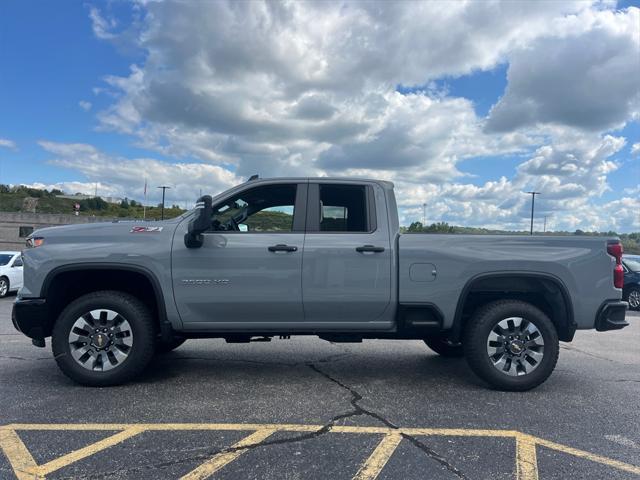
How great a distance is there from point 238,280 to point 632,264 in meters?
13.2

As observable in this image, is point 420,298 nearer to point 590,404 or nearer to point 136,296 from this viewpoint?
point 590,404

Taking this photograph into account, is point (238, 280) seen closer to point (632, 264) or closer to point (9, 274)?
point (9, 274)

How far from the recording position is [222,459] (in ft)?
10.5

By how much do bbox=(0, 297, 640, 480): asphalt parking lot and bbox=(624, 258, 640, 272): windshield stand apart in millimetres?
9165

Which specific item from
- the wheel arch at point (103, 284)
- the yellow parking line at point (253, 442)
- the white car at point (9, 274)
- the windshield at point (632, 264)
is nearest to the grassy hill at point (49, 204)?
the white car at point (9, 274)

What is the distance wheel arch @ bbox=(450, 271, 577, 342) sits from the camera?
4.84 m

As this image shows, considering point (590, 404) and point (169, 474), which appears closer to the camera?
point (169, 474)

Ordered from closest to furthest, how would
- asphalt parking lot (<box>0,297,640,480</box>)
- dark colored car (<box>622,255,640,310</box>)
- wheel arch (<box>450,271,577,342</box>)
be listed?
asphalt parking lot (<box>0,297,640,480</box>), wheel arch (<box>450,271,577,342</box>), dark colored car (<box>622,255,640,310</box>)

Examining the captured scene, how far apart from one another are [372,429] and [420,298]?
1480mm

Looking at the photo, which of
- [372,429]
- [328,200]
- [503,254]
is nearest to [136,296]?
[328,200]

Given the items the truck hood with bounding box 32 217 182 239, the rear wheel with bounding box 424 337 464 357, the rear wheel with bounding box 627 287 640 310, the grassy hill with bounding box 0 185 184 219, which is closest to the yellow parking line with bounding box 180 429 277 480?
the truck hood with bounding box 32 217 182 239

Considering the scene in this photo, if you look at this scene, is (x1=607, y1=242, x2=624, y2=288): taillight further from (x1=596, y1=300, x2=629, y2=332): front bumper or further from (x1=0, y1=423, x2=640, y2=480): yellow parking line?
(x1=0, y1=423, x2=640, y2=480): yellow parking line

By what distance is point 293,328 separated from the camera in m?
4.83

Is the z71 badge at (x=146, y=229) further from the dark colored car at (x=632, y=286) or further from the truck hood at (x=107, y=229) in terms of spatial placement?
the dark colored car at (x=632, y=286)
